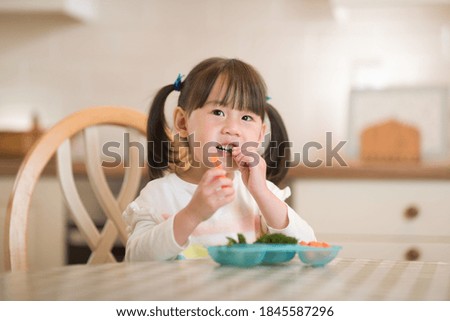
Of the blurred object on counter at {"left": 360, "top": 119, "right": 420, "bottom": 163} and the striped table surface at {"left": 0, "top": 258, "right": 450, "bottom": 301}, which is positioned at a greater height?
the blurred object on counter at {"left": 360, "top": 119, "right": 420, "bottom": 163}

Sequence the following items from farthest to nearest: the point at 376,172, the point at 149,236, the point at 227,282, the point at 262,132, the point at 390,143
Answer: the point at 390,143, the point at 376,172, the point at 262,132, the point at 149,236, the point at 227,282

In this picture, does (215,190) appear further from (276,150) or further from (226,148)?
(276,150)

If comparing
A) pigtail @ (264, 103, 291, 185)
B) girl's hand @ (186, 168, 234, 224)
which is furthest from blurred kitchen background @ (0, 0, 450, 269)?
girl's hand @ (186, 168, 234, 224)

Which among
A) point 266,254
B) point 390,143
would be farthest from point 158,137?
point 390,143

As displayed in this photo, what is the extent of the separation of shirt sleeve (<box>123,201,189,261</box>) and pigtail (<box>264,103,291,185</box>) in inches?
6.7

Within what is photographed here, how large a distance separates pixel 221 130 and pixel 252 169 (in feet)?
0.25

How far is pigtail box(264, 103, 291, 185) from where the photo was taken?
758 millimetres

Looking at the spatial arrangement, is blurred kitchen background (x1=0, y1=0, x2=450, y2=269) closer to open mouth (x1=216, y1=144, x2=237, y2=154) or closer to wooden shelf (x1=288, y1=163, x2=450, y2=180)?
wooden shelf (x1=288, y1=163, x2=450, y2=180)

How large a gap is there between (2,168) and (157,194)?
32.2 inches

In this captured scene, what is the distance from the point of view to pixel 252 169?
0.63m

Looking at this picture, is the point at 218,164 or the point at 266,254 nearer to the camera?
the point at 266,254

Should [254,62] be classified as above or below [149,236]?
above

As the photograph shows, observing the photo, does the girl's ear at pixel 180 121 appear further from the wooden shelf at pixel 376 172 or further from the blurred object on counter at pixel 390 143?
the blurred object on counter at pixel 390 143

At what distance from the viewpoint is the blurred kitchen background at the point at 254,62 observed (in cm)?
145
